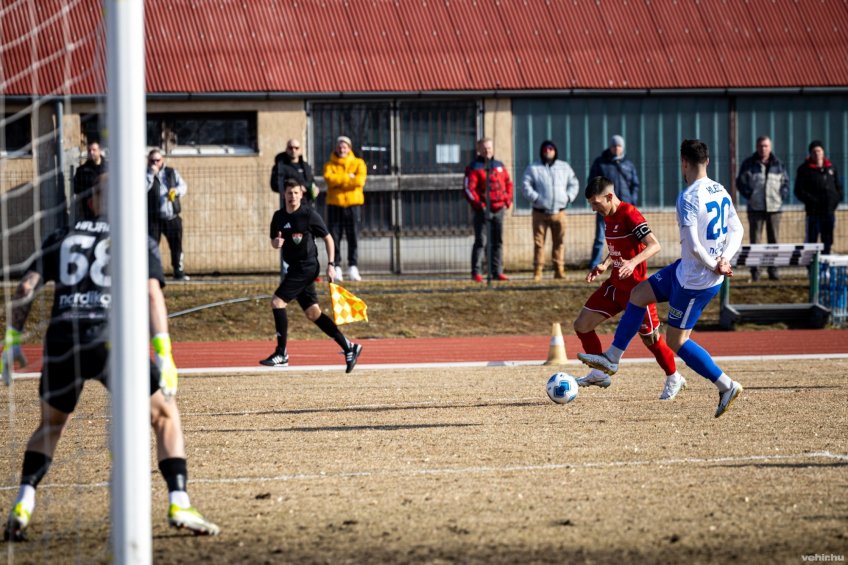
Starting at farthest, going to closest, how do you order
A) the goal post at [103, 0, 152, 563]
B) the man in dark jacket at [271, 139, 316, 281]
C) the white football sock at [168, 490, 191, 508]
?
the man in dark jacket at [271, 139, 316, 281], the white football sock at [168, 490, 191, 508], the goal post at [103, 0, 152, 563]

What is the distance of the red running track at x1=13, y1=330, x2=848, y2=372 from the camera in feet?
53.2

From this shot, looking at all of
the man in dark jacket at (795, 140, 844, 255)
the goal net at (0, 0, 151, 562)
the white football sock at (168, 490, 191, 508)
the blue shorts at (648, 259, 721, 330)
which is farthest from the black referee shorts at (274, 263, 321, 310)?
the man in dark jacket at (795, 140, 844, 255)

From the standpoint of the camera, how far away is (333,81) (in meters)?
24.1

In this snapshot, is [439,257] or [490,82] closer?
[439,257]

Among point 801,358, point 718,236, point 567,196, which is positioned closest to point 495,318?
point 567,196

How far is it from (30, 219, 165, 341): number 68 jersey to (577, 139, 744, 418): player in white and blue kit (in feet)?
15.1

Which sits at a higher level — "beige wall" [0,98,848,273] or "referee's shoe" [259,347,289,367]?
"beige wall" [0,98,848,273]

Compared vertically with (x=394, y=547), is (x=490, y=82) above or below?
above

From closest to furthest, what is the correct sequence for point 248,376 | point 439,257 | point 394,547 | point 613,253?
point 394,547 < point 613,253 < point 248,376 < point 439,257

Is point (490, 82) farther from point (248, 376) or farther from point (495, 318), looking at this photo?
point (248, 376)

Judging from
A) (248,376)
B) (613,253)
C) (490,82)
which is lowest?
(248,376)

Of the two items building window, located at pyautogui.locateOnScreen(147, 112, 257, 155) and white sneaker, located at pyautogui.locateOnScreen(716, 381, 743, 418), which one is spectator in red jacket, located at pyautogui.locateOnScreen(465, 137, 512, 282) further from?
white sneaker, located at pyautogui.locateOnScreen(716, 381, 743, 418)

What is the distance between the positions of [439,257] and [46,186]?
21.7 feet

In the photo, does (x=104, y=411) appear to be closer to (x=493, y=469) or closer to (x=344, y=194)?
(x=493, y=469)
